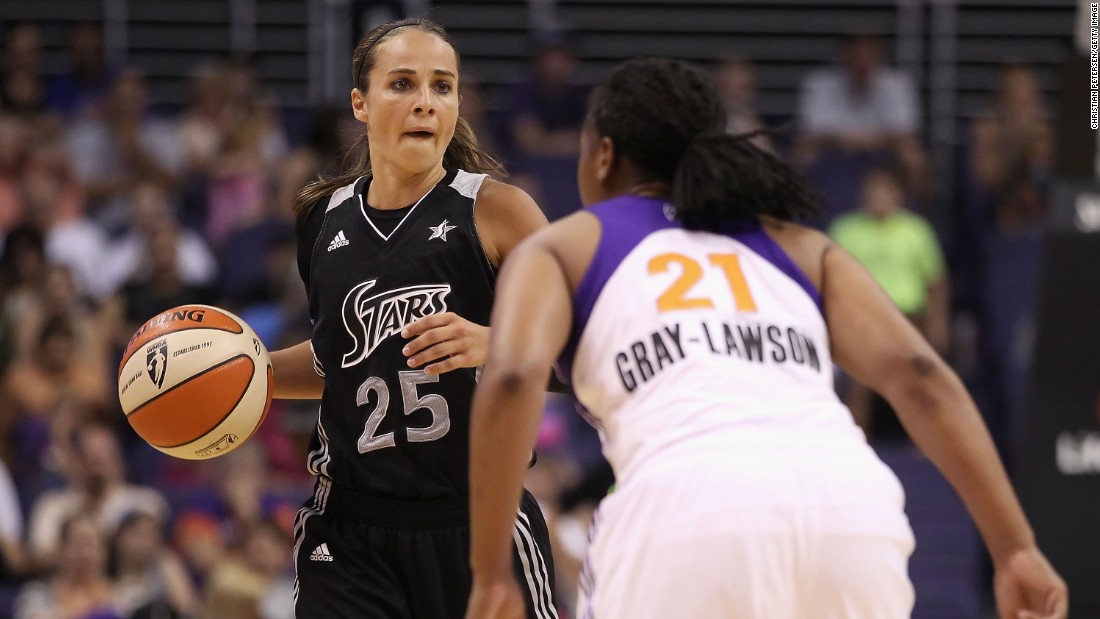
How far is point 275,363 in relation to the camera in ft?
14.8

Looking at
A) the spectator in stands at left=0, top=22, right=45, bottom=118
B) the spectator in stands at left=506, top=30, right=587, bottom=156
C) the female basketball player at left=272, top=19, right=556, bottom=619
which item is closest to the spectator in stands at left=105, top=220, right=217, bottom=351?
the spectator in stands at left=0, top=22, right=45, bottom=118

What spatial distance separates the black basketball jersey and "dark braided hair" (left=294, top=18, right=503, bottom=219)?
30 centimetres

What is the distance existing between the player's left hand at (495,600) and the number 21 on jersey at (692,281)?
0.63 m

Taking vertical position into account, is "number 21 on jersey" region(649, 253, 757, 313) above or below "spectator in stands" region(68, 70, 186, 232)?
above

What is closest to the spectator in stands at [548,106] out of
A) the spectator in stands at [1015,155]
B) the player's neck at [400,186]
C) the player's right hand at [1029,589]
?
the spectator in stands at [1015,155]

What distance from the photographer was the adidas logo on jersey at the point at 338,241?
4.23 m

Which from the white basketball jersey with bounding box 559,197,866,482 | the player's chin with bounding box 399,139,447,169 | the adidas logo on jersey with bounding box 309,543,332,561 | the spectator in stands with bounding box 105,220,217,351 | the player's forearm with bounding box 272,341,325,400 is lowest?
the spectator in stands with bounding box 105,220,217,351

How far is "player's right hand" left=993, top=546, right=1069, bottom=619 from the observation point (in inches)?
119

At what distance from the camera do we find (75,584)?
8164mm

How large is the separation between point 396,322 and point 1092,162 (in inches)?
118

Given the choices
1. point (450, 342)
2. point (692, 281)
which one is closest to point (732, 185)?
point (692, 281)

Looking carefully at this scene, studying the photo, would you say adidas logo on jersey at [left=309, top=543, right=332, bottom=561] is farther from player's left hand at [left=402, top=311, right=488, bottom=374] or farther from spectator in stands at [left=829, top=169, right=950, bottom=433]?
spectator in stands at [left=829, top=169, right=950, bottom=433]

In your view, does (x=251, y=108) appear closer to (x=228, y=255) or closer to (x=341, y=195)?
(x=228, y=255)

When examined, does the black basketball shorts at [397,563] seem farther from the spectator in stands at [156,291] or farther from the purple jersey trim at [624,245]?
the spectator in stands at [156,291]
